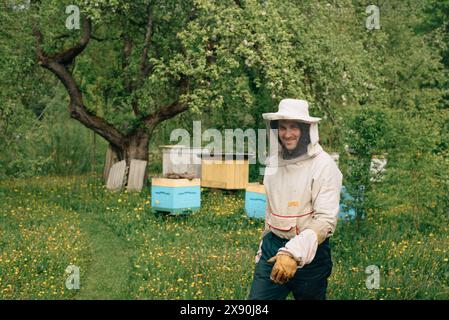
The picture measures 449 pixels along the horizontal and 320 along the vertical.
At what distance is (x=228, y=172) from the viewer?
14.4 meters

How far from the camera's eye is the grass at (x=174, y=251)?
7.32 metres

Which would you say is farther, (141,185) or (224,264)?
(141,185)

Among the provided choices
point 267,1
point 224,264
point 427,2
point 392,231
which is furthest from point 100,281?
point 427,2

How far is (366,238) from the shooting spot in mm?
9500

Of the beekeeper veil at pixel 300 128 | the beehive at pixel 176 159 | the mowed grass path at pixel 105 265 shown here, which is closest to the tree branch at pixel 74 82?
the beehive at pixel 176 159

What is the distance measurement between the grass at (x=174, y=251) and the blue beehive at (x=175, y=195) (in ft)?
0.65

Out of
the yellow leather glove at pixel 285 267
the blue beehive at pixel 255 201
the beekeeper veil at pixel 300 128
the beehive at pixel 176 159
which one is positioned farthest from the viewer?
the beehive at pixel 176 159

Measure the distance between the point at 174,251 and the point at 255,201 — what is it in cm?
256

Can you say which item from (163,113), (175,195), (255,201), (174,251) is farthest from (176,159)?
(174,251)

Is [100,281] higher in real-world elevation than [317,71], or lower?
lower

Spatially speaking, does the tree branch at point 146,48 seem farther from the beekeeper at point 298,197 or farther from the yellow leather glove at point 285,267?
the yellow leather glove at point 285,267

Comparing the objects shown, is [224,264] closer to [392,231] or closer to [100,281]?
[100,281]

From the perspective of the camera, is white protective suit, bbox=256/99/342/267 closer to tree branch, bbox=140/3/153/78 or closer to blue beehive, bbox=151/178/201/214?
blue beehive, bbox=151/178/201/214
